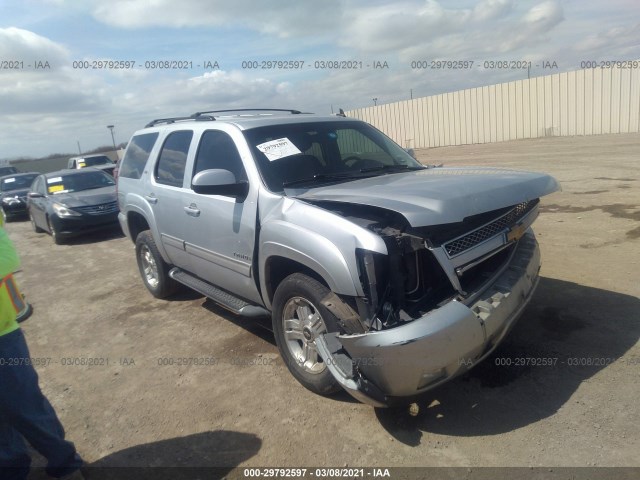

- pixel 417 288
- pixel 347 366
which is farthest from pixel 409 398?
pixel 417 288

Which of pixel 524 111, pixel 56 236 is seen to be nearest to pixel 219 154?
pixel 56 236

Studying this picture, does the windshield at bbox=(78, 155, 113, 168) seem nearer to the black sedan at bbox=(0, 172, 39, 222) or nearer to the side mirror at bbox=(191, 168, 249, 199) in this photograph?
the black sedan at bbox=(0, 172, 39, 222)

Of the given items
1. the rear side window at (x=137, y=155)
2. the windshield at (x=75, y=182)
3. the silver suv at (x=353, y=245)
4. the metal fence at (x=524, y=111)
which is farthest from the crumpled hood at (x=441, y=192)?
the metal fence at (x=524, y=111)

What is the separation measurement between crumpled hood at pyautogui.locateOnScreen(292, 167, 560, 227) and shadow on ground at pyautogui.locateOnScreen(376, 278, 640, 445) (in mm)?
1278

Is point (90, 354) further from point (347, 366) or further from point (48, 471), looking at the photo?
point (347, 366)

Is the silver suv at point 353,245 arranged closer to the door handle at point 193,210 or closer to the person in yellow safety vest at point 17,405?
the door handle at point 193,210

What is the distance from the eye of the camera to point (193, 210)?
4.58 m

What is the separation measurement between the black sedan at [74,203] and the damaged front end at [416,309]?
893cm

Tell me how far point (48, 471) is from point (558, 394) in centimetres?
326

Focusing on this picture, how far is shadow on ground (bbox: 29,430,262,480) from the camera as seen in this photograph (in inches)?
116

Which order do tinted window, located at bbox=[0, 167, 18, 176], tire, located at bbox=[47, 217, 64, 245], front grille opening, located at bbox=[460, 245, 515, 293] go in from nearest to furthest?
front grille opening, located at bbox=[460, 245, 515, 293], tire, located at bbox=[47, 217, 64, 245], tinted window, located at bbox=[0, 167, 18, 176]

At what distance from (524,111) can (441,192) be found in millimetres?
21582

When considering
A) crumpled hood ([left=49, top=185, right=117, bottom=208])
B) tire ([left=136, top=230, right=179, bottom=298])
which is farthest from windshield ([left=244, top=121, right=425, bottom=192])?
crumpled hood ([left=49, top=185, right=117, bottom=208])

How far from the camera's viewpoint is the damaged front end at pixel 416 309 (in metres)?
2.75
